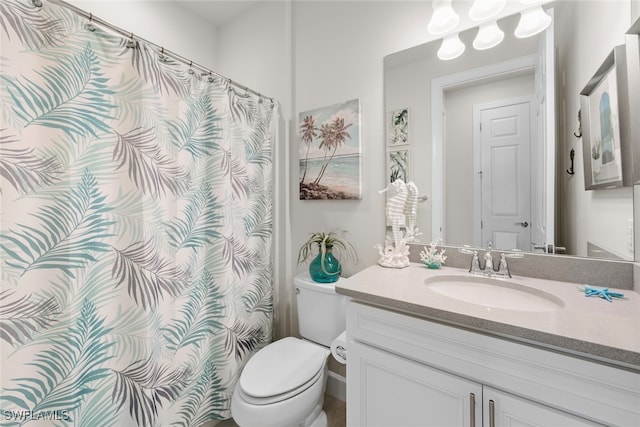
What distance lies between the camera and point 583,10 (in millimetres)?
1041

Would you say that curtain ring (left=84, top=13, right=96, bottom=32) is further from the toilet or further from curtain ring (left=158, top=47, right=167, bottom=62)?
the toilet

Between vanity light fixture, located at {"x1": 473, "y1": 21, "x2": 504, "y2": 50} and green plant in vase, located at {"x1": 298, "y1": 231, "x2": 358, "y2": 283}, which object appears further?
green plant in vase, located at {"x1": 298, "y1": 231, "x2": 358, "y2": 283}

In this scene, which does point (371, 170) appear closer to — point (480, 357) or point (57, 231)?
point (480, 357)

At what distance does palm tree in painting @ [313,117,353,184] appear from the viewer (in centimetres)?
162

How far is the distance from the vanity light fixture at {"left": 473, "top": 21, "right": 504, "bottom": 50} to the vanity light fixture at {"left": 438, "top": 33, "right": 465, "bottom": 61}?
0.22ft

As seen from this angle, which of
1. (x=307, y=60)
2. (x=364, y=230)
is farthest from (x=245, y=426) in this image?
(x=307, y=60)

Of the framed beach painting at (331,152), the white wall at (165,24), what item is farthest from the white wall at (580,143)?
the white wall at (165,24)

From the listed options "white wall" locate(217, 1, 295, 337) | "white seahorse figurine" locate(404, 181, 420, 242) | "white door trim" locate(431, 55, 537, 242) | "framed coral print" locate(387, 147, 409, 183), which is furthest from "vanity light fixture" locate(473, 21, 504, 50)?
"white wall" locate(217, 1, 295, 337)

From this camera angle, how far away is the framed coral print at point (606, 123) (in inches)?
34.4

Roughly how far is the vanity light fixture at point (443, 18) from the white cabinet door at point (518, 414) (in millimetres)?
1425

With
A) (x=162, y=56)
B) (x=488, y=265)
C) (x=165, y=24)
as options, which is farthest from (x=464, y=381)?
(x=165, y=24)

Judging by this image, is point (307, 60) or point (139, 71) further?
point (307, 60)

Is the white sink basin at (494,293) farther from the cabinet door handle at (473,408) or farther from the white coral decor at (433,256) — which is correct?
the cabinet door handle at (473,408)

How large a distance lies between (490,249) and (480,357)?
0.59 m
